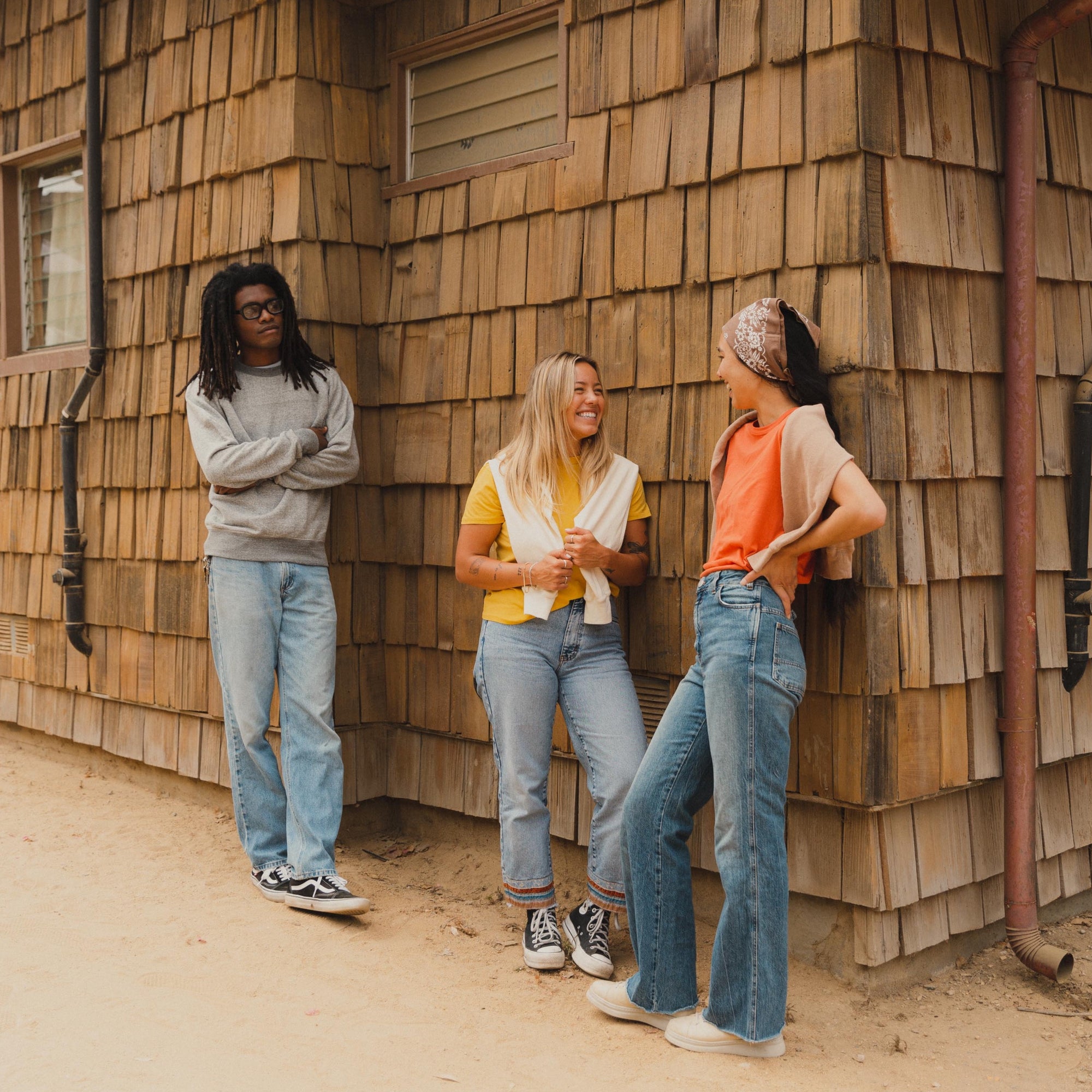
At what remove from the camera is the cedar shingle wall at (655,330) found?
3129 millimetres

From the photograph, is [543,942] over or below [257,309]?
below

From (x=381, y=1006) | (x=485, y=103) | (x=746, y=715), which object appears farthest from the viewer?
(x=485, y=103)

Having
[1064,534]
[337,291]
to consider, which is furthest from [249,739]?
[1064,534]

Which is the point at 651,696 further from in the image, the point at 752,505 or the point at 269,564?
the point at 269,564

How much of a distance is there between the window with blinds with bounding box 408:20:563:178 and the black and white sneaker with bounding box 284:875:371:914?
2.44 metres

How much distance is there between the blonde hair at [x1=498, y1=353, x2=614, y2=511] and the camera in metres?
3.36

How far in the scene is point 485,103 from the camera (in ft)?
13.5

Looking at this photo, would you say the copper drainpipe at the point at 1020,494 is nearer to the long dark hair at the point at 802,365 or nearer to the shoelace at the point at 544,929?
the long dark hair at the point at 802,365

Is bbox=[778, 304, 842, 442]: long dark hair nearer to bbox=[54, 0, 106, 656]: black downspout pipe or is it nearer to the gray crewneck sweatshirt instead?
the gray crewneck sweatshirt

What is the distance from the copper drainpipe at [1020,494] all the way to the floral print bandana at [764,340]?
2.63 ft

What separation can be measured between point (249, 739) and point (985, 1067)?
230cm

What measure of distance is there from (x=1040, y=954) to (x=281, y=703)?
2.35 m

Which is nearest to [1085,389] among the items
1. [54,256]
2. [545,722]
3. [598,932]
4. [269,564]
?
[545,722]

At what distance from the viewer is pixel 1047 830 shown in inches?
139
